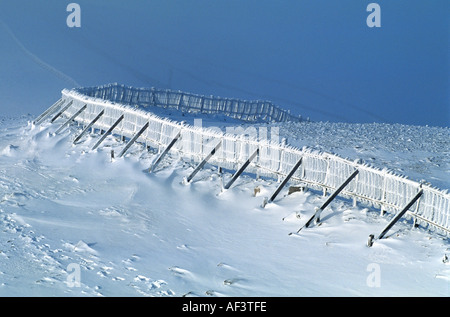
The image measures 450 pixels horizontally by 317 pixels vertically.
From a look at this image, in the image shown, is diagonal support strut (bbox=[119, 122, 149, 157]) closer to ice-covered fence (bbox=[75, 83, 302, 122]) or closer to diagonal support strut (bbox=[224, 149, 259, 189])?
diagonal support strut (bbox=[224, 149, 259, 189])

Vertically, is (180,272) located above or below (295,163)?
below

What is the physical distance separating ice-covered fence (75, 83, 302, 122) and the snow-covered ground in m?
11.0

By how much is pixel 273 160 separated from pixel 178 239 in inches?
134

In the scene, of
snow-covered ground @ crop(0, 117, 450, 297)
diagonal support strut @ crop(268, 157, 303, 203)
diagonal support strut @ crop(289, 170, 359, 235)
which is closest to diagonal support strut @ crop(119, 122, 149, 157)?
snow-covered ground @ crop(0, 117, 450, 297)

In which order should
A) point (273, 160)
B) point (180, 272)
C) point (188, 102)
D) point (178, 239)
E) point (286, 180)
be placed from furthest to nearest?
point (188, 102) < point (273, 160) < point (286, 180) < point (178, 239) < point (180, 272)

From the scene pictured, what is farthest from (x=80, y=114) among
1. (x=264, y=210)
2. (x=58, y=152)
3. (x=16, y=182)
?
(x=264, y=210)

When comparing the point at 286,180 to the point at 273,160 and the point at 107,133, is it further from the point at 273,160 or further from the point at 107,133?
the point at 107,133

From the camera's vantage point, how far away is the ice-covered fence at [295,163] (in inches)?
390

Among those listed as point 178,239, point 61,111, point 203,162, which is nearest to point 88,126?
point 61,111

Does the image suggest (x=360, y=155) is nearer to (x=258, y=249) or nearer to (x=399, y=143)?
(x=399, y=143)

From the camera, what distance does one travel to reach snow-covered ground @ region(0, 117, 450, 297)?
789 centimetres

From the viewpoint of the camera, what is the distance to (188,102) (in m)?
27.8

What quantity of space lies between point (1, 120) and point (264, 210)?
45.4 feet
